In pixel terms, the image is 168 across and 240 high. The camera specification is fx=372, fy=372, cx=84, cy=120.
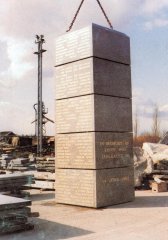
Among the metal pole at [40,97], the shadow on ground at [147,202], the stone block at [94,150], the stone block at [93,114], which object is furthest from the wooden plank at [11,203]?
the metal pole at [40,97]

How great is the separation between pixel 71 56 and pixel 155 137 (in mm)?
38036

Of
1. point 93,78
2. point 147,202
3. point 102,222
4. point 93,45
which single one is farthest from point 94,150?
point 93,45

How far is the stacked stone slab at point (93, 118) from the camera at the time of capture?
8227 mm

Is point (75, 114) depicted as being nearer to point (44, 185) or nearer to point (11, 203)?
point (11, 203)

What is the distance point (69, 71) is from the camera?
872cm

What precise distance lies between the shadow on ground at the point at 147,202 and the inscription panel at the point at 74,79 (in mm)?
2688

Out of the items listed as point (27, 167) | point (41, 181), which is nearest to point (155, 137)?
point (27, 167)

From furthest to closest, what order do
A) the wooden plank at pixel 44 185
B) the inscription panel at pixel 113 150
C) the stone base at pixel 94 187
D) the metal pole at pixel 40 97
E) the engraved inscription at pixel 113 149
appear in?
the metal pole at pixel 40 97, the wooden plank at pixel 44 185, the engraved inscription at pixel 113 149, the inscription panel at pixel 113 150, the stone base at pixel 94 187

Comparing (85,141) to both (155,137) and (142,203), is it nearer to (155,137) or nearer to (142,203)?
(142,203)

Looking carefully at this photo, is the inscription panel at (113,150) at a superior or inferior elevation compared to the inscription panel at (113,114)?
inferior

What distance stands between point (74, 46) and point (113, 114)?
5.96ft

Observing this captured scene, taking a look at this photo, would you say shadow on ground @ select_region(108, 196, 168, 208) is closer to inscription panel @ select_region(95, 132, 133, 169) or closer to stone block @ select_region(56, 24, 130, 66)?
inscription panel @ select_region(95, 132, 133, 169)

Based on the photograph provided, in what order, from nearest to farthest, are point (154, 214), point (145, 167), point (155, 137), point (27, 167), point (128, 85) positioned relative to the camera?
point (154, 214), point (128, 85), point (145, 167), point (27, 167), point (155, 137)

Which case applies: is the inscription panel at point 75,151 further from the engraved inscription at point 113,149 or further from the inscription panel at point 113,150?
the engraved inscription at point 113,149
